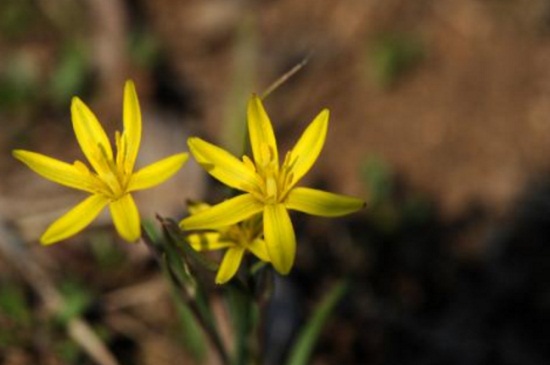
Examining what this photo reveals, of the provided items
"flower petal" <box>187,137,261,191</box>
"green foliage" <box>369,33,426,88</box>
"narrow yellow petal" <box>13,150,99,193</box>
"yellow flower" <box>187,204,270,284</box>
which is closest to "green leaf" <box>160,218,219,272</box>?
"yellow flower" <box>187,204,270,284</box>

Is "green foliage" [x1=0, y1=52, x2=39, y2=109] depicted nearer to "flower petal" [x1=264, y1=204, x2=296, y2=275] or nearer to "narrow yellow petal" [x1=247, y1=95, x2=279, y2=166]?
"narrow yellow petal" [x1=247, y1=95, x2=279, y2=166]

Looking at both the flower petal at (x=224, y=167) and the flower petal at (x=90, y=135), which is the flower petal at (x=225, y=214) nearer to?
the flower petal at (x=224, y=167)

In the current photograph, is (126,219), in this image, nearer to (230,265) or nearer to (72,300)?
(230,265)

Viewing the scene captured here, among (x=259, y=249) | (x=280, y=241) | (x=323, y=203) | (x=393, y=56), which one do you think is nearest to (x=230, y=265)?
(x=259, y=249)

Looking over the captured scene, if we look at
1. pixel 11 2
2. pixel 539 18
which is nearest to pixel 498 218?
pixel 539 18

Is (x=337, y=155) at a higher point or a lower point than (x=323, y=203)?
higher

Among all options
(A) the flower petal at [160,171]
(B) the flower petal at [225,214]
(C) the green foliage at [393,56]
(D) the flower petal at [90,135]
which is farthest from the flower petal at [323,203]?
(C) the green foliage at [393,56]
